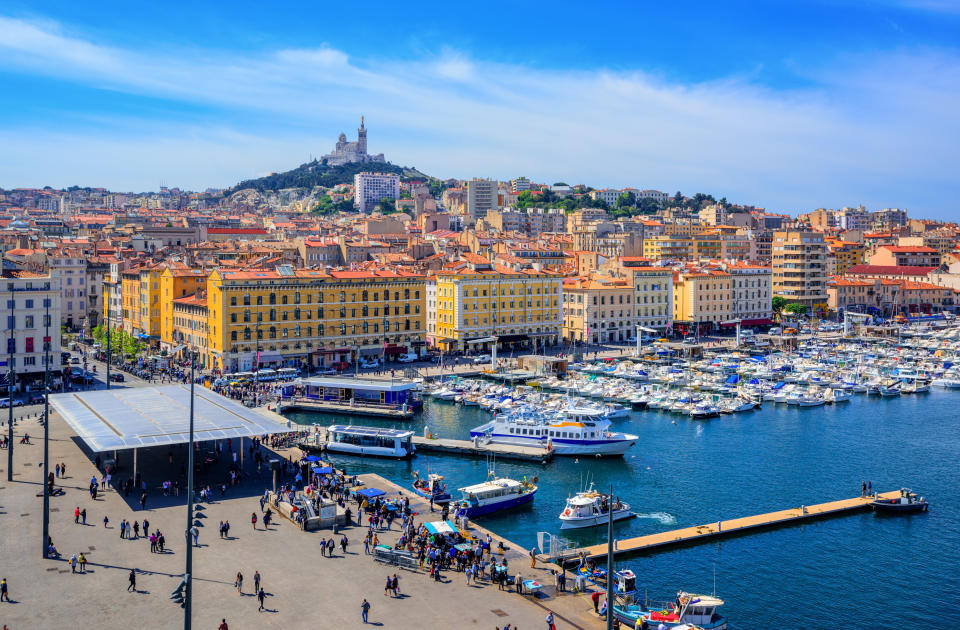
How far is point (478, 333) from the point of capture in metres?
75.6

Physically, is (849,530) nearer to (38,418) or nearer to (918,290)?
(38,418)

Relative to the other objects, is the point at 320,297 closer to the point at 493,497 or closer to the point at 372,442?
the point at 372,442

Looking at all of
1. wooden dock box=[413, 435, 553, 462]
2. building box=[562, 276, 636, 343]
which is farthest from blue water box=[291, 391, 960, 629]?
building box=[562, 276, 636, 343]

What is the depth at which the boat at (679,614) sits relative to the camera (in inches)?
933

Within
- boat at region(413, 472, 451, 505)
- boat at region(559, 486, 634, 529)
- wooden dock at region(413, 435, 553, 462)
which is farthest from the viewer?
wooden dock at region(413, 435, 553, 462)

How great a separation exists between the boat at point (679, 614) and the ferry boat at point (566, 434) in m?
19.3

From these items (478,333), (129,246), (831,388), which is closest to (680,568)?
(831,388)

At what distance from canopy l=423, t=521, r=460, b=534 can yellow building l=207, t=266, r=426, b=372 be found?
37843 millimetres

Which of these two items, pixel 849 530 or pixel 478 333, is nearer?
pixel 849 530

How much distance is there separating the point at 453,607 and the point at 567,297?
63664 millimetres

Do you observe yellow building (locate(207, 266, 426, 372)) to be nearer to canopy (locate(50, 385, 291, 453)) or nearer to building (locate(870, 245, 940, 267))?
canopy (locate(50, 385, 291, 453))

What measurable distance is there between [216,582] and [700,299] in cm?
7549

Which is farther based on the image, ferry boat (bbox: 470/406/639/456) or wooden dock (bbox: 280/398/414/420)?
wooden dock (bbox: 280/398/414/420)

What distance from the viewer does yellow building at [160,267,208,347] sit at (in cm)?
7331
